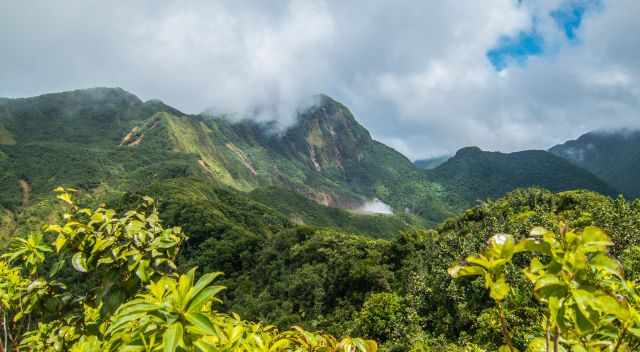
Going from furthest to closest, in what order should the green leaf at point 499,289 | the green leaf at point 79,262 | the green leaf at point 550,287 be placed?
the green leaf at point 79,262 → the green leaf at point 499,289 → the green leaf at point 550,287

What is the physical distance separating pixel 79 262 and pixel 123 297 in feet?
1.60

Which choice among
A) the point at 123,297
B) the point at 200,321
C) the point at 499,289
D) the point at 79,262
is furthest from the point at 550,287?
the point at 79,262

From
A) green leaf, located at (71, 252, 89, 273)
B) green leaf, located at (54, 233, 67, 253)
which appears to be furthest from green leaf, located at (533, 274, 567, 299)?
green leaf, located at (54, 233, 67, 253)

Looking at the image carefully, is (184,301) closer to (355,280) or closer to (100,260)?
(100,260)

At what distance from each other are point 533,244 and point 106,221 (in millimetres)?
3102

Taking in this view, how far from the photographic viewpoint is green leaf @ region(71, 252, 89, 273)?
2756 mm

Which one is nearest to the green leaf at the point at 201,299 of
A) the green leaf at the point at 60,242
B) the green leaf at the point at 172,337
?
the green leaf at the point at 172,337

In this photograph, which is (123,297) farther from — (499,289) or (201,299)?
(499,289)

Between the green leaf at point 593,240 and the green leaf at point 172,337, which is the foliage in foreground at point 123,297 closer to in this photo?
the green leaf at point 172,337

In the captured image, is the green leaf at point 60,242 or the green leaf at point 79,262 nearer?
the green leaf at point 79,262

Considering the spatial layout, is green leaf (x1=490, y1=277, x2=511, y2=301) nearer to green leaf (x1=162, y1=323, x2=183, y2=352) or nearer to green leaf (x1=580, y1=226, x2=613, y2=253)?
green leaf (x1=580, y1=226, x2=613, y2=253)

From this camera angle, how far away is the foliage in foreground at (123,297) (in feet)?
5.91

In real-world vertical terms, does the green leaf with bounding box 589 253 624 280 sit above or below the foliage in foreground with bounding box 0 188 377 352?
above

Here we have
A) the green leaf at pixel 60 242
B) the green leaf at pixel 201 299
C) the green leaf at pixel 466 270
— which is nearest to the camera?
the green leaf at pixel 466 270
